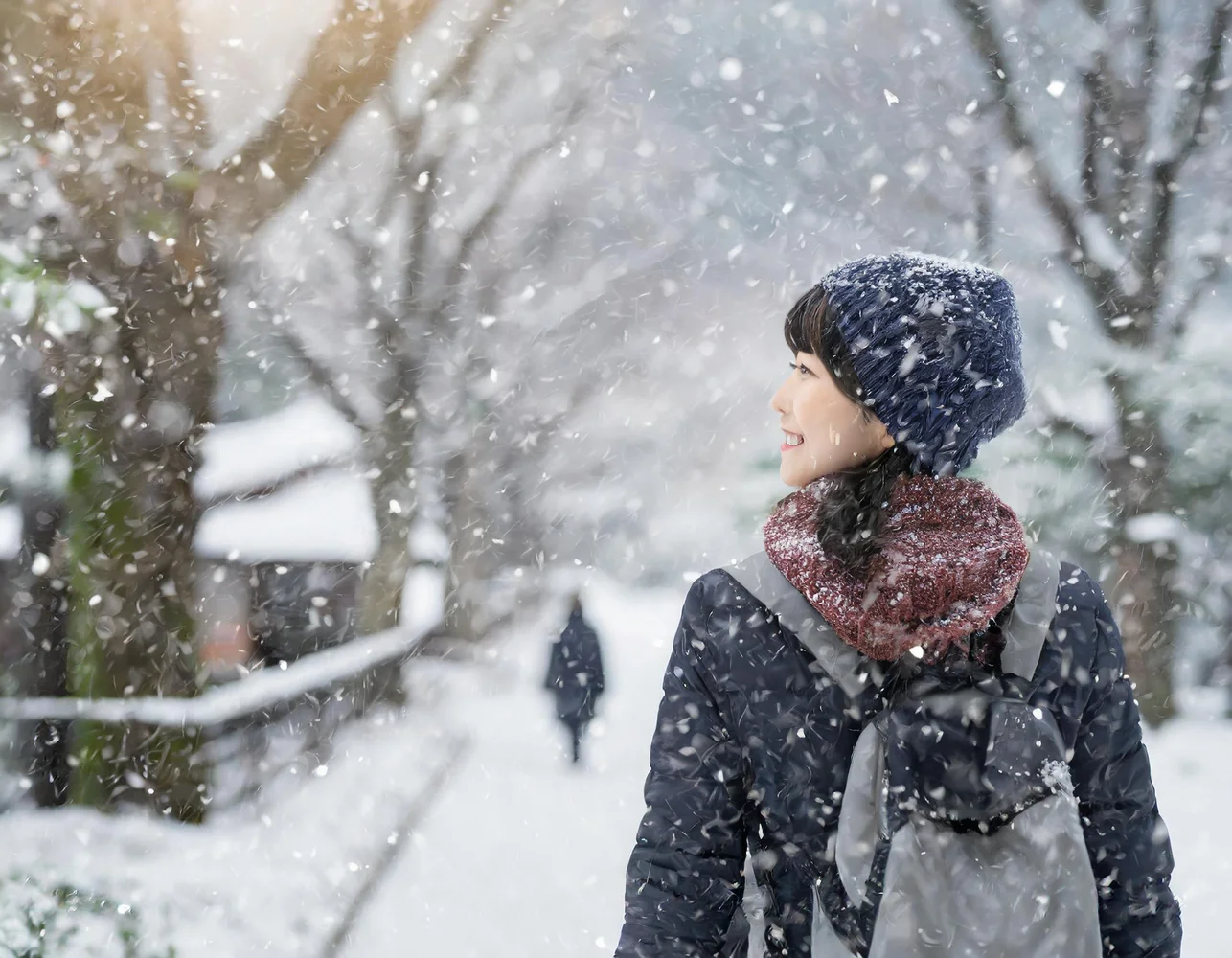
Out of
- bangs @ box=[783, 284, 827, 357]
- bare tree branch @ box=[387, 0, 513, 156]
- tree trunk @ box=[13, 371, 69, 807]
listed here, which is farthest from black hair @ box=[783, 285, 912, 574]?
tree trunk @ box=[13, 371, 69, 807]

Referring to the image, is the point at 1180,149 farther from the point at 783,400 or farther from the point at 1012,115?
the point at 783,400

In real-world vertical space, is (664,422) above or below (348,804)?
below

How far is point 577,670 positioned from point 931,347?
9229 millimetres

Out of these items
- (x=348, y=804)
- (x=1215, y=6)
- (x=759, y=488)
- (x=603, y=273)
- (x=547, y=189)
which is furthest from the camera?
(x=603, y=273)

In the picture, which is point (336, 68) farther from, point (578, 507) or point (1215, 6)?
point (578, 507)

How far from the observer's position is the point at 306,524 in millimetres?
15320

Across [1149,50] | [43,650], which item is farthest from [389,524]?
[1149,50]

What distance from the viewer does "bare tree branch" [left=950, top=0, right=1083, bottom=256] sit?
7957mm

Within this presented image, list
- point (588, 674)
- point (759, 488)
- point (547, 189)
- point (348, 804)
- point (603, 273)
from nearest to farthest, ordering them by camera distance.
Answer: point (348, 804), point (588, 674), point (759, 488), point (547, 189), point (603, 273)

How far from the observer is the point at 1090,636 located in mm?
1275

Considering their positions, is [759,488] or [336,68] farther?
[759,488]

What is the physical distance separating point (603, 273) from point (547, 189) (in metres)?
3.71

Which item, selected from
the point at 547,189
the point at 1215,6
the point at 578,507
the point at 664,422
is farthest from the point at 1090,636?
the point at 578,507

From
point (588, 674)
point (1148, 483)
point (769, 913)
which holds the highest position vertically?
point (769, 913)
